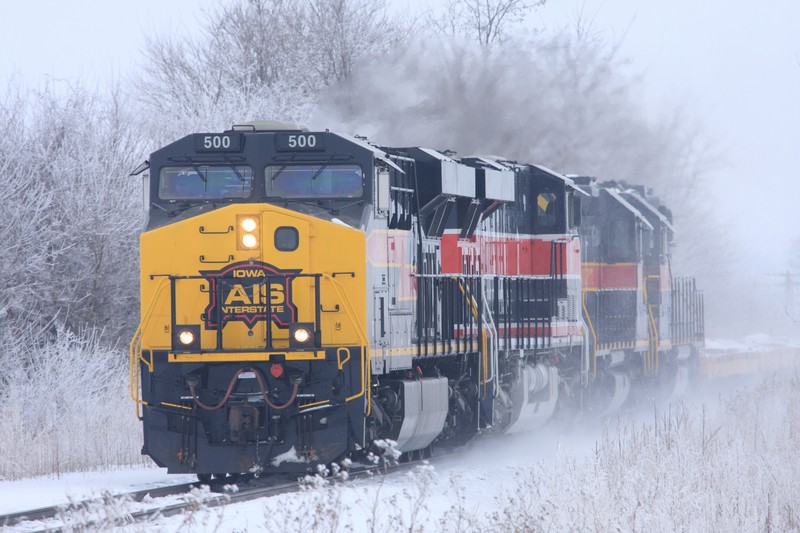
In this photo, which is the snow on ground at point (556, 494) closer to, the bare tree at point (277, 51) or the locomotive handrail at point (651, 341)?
the locomotive handrail at point (651, 341)

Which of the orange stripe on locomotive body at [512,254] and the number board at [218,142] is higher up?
the number board at [218,142]

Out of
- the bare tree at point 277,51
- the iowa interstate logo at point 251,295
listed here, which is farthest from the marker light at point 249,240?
the bare tree at point 277,51

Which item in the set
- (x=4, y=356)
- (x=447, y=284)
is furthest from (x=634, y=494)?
(x=4, y=356)

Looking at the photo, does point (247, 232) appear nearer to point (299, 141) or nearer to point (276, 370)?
point (299, 141)

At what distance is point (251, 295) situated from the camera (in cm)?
1210

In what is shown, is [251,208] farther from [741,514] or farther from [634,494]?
[741,514]

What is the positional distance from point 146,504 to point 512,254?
8669 mm

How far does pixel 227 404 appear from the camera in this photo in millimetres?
12016

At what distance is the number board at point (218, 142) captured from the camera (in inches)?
491

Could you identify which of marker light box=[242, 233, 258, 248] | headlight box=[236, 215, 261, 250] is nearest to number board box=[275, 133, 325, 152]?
headlight box=[236, 215, 261, 250]

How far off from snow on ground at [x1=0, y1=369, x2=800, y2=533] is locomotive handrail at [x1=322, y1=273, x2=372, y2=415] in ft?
2.85

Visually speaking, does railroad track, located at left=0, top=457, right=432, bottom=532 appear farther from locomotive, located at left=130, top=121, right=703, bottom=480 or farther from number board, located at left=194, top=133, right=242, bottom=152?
number board, located at left=194, top=133, right=242, bottom=152

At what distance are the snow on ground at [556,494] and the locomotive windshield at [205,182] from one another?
9.57 feet

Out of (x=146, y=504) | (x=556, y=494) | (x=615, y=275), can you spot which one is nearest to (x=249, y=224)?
(x=146, y=504)
